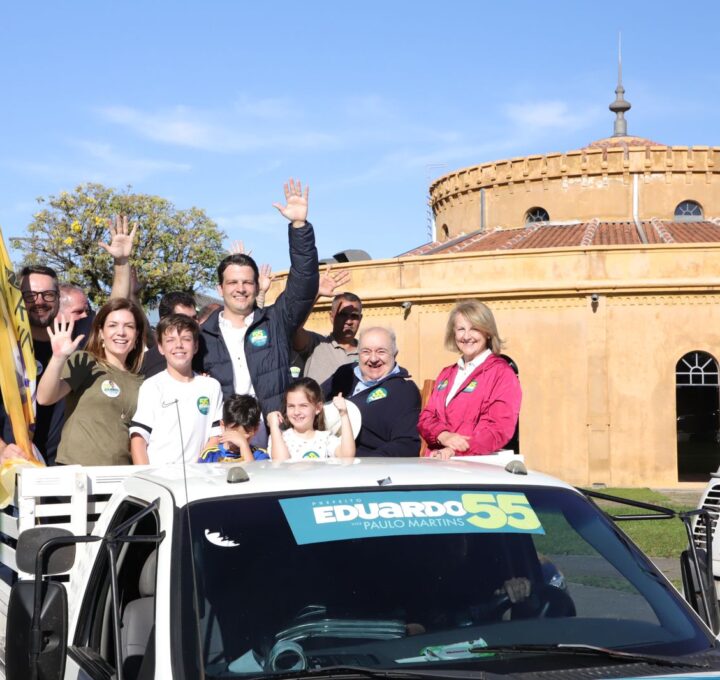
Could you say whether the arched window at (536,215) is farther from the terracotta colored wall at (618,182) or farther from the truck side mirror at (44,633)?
the truck side mirror at (44,633)

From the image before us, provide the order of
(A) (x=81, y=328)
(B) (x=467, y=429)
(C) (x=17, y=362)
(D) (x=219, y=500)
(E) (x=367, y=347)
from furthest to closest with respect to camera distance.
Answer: (A) (x=81, y=328), (E) (x=367, y=347), (B) (x=467, y=429), (C) (x=17, y=362), (D) (x=219, y=500)

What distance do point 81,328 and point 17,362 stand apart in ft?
6.30

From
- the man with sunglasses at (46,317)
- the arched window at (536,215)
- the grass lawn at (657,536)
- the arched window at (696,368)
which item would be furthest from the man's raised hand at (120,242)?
the arched window at (536,215)

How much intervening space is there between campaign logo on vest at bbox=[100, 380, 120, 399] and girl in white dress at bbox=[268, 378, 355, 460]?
963mm

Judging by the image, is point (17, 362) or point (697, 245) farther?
point (697, 245)

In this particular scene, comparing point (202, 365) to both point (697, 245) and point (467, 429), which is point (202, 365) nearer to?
point (467, 429)

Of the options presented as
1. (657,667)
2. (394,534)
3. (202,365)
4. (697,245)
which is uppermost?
(697,245)

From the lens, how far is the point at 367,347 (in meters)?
6.99

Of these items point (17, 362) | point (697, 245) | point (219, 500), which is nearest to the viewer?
point (219, 500)

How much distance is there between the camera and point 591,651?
3229 mm

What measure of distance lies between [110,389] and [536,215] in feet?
106

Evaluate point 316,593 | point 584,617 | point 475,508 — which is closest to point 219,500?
point 316,593

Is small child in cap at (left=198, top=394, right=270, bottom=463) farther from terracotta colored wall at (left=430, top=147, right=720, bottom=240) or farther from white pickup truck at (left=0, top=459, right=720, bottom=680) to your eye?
terracotta colored wall at (left=430, top=147, right=720, bottom=240)

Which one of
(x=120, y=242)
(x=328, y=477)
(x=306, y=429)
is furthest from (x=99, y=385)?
(x=328, y=477)
